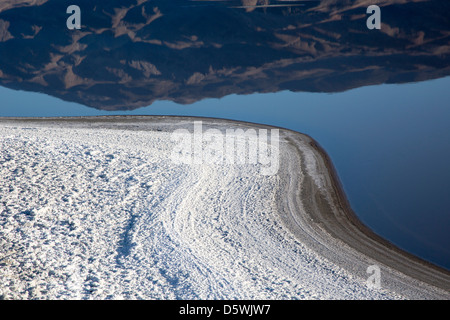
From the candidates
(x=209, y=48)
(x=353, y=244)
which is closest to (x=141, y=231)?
(x=353, y=244)

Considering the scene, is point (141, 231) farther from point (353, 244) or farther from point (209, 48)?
point (209, 48)

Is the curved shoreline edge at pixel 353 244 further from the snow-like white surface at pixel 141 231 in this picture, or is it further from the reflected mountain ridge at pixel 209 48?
the reflected mountain ridge at pixel 209 48

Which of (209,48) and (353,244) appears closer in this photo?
(353,244)

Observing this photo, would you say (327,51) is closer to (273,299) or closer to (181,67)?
(181,67)

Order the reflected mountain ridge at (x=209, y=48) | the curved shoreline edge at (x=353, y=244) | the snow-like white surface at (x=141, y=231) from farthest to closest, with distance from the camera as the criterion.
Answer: the reflected mountain ridge at (x=209, y=48)
the curved shoreline edge at (x=353, y=244)
the snow-like white surface at (x=141, y=231)

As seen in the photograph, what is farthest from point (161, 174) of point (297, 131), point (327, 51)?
point (327, 51)

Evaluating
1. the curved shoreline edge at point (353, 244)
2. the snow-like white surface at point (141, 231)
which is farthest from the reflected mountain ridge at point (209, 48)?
the curved shoreline edge at point (353, 244)
